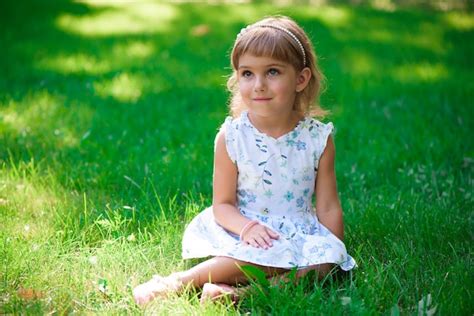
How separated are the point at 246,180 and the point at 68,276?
82cm

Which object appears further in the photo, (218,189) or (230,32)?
(230,32)

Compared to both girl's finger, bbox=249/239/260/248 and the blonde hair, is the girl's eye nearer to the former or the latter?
the blonde hair

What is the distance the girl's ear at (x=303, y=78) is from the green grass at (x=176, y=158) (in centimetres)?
73

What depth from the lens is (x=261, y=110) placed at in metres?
2.94

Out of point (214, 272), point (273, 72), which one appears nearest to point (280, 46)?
point (273, 72)

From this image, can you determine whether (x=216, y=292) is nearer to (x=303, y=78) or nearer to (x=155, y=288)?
(x=155, y=288)

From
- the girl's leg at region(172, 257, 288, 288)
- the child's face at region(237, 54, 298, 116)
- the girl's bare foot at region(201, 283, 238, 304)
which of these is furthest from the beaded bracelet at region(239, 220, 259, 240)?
the child's face at region(237, 54, 298, 116)

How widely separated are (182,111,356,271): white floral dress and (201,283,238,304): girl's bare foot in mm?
265

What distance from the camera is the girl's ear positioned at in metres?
3.01

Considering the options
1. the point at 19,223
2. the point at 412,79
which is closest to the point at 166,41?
the point at 412,79

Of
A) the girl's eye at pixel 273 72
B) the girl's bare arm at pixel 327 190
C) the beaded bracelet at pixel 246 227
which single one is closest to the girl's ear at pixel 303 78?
the girl's eye at pixel 273 72

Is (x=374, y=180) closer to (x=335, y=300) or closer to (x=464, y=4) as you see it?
(x=335, y=300)

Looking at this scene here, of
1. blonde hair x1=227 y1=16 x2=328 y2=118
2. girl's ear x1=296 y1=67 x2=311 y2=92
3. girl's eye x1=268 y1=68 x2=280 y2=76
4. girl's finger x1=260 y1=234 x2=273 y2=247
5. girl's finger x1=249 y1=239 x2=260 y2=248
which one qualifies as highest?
blonde hair x1=227 y1=16 x2=328 y2=118

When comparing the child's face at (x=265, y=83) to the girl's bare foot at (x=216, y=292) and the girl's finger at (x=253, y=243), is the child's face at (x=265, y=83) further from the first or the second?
the girl's bare foot at (x=216, y=292)
